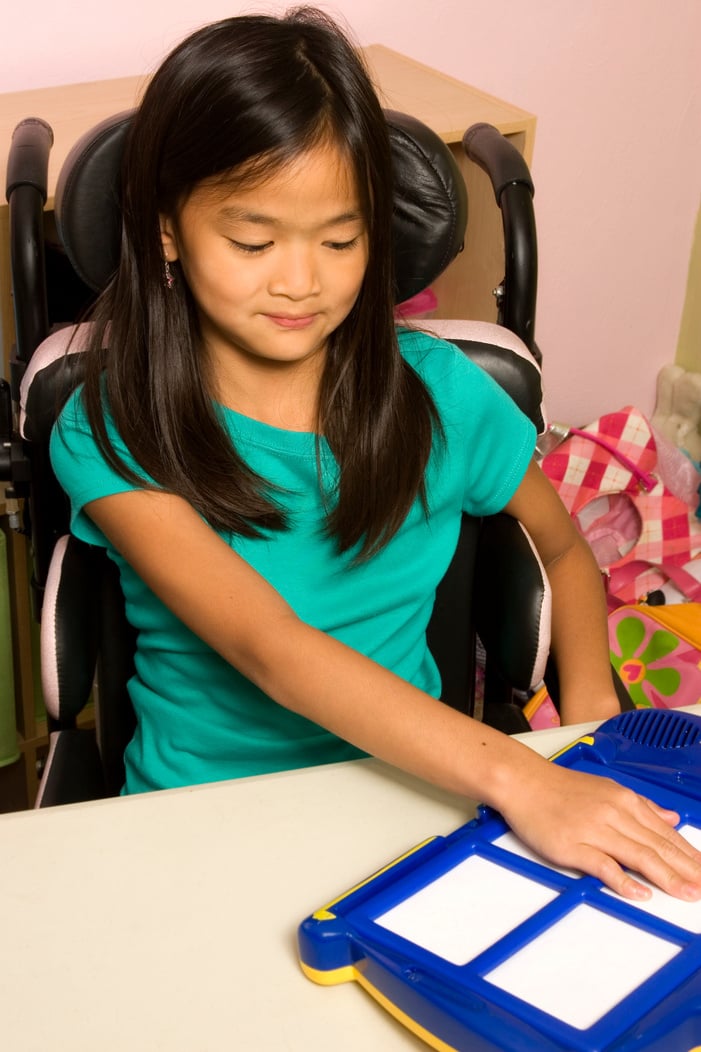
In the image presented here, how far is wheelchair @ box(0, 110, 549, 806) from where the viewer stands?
115 centimetres

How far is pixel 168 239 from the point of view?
1.12 meters

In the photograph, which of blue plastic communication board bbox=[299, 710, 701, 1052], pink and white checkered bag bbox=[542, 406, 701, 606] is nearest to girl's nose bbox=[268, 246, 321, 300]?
blue plastic communication board bbox=[299, 710, 701, 1052]

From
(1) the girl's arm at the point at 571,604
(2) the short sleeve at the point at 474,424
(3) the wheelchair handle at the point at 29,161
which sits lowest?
(1) the girl's arm at the point at 571,604

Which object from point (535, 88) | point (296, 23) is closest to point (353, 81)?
point (296, 23)

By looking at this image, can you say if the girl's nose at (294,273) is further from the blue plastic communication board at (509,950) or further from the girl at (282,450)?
the blue plastic communication board at (509,950)

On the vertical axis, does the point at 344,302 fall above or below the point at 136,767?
above

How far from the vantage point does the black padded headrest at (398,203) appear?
1145mm

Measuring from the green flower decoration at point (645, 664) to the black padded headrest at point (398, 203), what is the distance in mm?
872

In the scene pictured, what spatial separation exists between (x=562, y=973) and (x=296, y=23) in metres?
0.82

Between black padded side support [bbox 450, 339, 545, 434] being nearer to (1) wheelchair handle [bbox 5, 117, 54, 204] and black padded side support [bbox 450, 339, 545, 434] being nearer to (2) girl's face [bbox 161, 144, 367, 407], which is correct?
(2) girl's face [bbox 161, 144, 367, 407]

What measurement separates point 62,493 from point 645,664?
40.6 inches

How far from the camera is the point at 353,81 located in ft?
3.54

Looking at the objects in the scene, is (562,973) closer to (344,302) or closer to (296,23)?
(344,302)

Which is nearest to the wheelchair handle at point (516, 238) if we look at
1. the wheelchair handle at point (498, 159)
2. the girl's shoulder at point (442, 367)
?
the wheelchair handle at point (498, 159)
